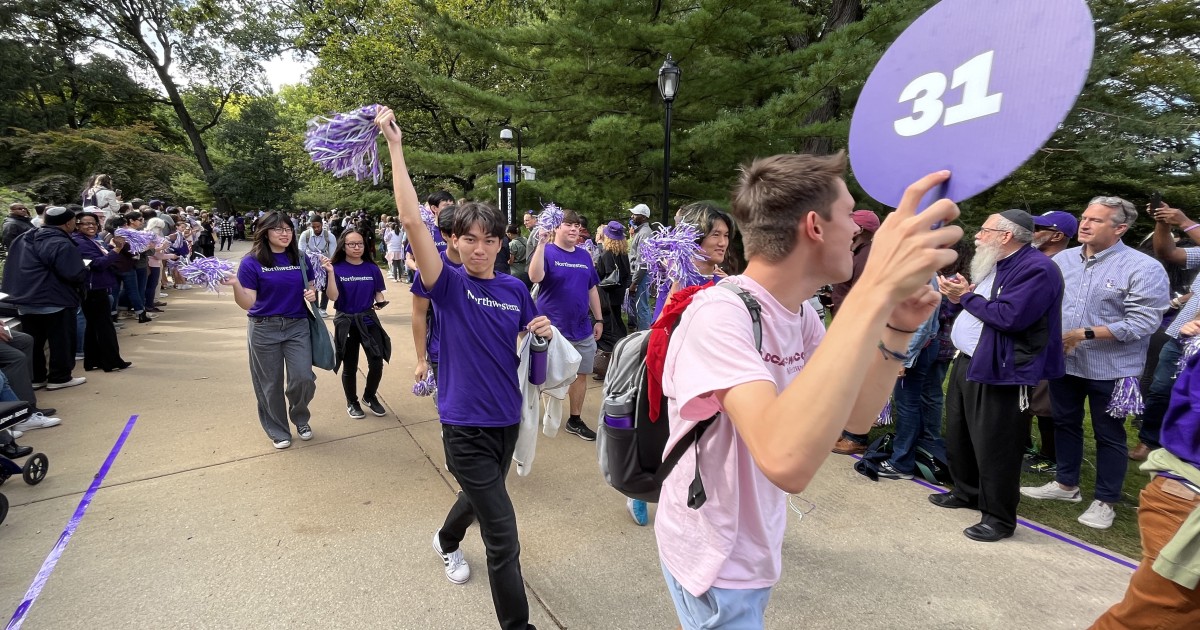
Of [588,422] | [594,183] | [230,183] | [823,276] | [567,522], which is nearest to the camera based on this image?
[823,276]

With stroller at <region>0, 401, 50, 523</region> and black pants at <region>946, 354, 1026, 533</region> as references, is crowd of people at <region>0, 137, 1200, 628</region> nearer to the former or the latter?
black pants at <region>946, 354, 1026, 533</region>

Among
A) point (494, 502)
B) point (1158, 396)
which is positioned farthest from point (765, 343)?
point (1158, 396)

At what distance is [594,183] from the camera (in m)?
10.1

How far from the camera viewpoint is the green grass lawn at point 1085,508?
3.34 m

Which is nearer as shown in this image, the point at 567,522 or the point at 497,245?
the point at 497,245

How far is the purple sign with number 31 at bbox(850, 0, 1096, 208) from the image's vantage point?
88 centimetres

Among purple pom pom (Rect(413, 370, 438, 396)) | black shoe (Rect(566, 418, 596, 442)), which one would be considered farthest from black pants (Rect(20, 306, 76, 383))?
black shoe (Rect(566, 418, 596, 442))

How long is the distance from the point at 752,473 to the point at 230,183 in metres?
38.6

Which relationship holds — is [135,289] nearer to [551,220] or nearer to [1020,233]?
[551,220]

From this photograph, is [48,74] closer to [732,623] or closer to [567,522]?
[567,522]

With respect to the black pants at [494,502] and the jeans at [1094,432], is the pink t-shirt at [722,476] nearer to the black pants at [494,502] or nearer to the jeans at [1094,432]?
the black pants at [494,502]

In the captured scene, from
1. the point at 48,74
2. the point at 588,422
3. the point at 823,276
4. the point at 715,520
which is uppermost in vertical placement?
the point at 48,74

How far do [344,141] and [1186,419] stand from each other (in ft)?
11.5

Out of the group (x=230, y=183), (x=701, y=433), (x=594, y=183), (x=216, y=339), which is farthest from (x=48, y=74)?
(x=701, y=433)
